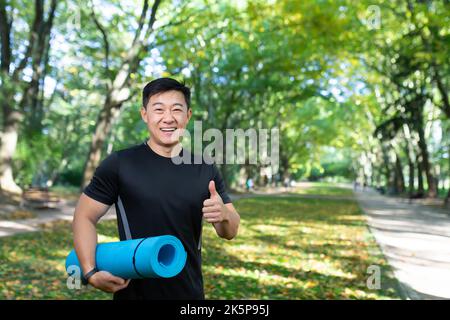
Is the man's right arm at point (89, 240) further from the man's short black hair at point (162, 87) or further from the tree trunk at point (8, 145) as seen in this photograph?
the tree trunk at point (8, 145)

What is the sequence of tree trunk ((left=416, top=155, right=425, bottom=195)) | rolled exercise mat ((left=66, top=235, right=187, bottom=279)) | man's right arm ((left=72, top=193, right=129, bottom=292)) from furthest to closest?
tree trunk ((left=416, top=155, right=425, bottom=195))
man's right arm ((left=72, top=193, right=129, bottom=292))
rolled exercise mat ((left=66, top=235, right=187, bottom=279))

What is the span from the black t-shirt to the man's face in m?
0.08

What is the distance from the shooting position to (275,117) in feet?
116

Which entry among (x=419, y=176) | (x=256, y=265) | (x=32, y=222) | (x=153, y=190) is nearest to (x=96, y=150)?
(x=256, y=265)

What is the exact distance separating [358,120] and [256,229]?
31.2m

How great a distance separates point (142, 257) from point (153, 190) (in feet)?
1.40

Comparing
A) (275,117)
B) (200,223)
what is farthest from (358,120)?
(200,223)

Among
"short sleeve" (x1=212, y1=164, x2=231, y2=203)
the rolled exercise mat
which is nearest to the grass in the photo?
"short sleeve" (x1=212, y1=164, x2=231, y2=203)

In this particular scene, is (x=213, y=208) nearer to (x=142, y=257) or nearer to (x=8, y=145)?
(x=142, y=257)

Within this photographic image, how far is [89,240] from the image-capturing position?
4.96 feet

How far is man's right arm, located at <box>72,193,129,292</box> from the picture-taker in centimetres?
142

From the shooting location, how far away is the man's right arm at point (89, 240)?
1420mm

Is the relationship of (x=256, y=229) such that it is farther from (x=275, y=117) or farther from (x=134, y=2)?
(x=275, y=117)

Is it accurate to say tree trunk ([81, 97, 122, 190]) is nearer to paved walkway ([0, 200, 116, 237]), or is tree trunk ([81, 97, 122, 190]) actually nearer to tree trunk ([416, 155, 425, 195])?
paved walkway ([0, 200, 116, 237])
